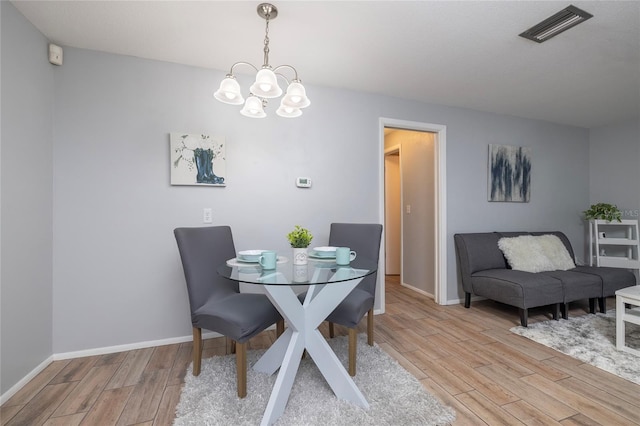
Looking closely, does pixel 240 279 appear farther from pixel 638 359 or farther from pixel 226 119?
pixel 638 359

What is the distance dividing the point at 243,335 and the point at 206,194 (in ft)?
4.42

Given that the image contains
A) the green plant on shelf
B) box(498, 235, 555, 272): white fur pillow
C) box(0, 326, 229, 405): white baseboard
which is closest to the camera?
box(0, 326, 229, 405): white baseboard

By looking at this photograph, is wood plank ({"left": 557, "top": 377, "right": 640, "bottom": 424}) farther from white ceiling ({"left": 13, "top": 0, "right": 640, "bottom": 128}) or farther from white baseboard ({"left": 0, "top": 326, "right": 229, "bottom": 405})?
white baseboard ({"left": 0, "top": 326, "right": 229, "bottom": 405})

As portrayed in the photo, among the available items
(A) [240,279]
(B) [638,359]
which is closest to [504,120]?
(B) [638,359]

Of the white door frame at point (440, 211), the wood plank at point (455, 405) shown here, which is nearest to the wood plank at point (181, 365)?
the wood plank at point (455, 405)

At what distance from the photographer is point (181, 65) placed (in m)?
2.47

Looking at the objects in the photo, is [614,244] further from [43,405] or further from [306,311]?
[43,405]

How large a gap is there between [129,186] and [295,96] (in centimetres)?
159

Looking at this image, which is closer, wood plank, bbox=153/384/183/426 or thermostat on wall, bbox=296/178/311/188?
wood plank, bbox=153/384/183/426

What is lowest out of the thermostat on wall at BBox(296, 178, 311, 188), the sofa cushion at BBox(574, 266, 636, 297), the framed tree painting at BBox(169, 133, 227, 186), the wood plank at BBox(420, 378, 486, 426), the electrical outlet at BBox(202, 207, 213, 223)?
the wood plank at BBox(420, 378, 486, 426)

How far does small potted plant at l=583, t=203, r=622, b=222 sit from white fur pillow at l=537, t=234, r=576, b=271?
0.86 metres

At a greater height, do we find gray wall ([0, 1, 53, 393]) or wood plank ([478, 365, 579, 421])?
gray wall ([0, 1, 53, 393])

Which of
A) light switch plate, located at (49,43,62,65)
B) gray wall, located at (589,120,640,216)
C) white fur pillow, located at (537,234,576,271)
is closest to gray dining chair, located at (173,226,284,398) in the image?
light switch plate, located at (49,43,62,65)

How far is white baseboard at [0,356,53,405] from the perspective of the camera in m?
1.68
